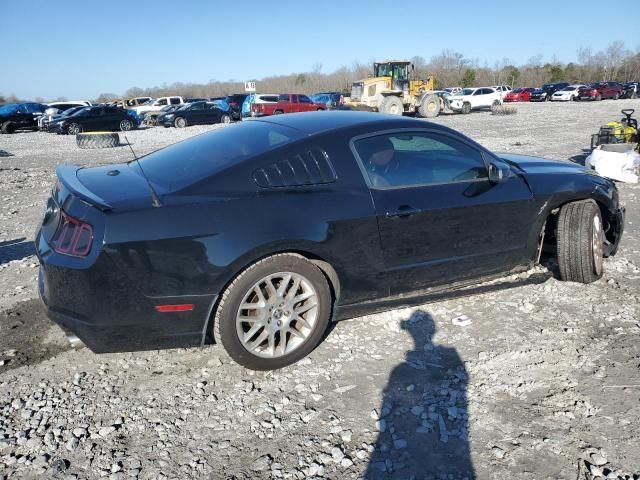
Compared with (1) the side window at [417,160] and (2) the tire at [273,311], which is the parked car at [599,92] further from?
(2) the tire at [273,311]

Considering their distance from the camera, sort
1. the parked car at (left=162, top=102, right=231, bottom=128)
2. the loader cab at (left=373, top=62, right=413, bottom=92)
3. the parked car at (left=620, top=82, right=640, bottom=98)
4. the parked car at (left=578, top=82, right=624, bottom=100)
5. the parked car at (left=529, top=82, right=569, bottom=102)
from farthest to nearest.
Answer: the parked car at (left=620, top=82, right=640, bottom=98)
the parked car at (left=529, top=82, right=569, bottom=102)
the parked car at (left=578, top=82, right=624, bottom=100)
the loader cab at (left=373, top=62, right=413, bottom=92)
the parked car at (left=162, top=102, right=231, bottom=128)

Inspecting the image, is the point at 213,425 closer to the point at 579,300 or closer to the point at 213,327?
the point at 213,327

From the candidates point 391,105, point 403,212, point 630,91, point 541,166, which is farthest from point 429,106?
point 630,91

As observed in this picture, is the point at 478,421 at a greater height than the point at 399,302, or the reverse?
the point at 399,302

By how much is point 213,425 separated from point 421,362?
1.36 m

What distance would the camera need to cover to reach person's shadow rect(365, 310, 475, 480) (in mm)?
2344

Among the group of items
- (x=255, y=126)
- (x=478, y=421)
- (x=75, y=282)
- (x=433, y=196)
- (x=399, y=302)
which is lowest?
(x=478, y=421)

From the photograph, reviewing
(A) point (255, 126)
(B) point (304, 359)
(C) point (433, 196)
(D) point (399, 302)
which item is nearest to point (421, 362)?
(D) point (399, 302)

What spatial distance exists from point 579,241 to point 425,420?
2308 mm

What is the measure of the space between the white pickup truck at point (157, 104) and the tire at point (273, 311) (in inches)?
1256

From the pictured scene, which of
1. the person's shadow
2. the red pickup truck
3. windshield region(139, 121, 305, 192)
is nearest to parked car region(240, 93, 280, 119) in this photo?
the red pickup truck

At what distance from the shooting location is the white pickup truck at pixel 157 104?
32.3m

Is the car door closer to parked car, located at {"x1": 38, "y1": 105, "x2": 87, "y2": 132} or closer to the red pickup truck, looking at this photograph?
parked car, located at {"x1": 38, "y1": 105, "x2": 87, "y2": 132}

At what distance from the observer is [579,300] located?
401 cm
